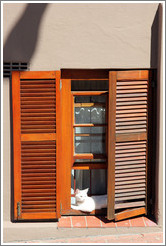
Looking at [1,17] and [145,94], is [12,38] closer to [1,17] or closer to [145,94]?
[1,17]

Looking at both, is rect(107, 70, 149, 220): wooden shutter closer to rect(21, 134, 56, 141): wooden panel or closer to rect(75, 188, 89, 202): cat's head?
rect(75, 188, 89, 202): cat's head

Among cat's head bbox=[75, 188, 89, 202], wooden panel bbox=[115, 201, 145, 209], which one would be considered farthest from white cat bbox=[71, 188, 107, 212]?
wooden panel bbox=[115, 201, 145, 209]

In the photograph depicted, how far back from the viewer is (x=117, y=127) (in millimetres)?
4168

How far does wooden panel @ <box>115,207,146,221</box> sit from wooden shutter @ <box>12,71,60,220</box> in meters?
0.89

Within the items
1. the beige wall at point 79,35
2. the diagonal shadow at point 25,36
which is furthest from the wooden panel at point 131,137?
the diagonal shadow at point 25,36

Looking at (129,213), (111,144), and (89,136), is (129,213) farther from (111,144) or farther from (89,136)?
(89,136)

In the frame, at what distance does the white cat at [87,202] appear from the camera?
4352 mm

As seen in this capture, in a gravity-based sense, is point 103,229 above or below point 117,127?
below

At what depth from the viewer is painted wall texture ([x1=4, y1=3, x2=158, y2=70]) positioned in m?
4.04

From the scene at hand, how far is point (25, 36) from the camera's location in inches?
160

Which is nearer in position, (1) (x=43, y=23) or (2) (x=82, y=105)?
(1) (x=43, y=23)

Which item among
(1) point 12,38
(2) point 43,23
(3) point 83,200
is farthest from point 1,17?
(3) point 83,200

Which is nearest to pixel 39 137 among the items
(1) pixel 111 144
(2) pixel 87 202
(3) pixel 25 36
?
(1) pixel 111 144

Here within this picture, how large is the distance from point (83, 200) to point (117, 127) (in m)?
1.19
